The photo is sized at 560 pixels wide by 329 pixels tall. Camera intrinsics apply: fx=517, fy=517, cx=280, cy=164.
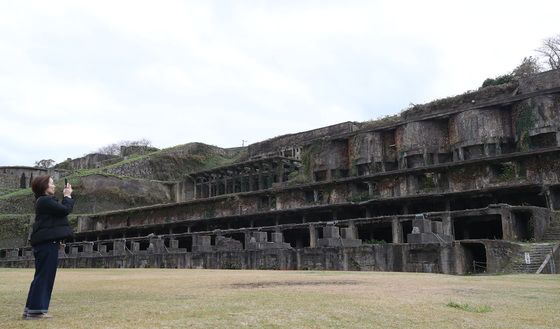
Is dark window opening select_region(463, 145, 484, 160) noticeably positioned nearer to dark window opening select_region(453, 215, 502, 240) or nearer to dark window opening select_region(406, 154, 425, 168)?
dark window opening select_region(406, 154, 425, 168)

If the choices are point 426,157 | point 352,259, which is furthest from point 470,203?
point 352,259

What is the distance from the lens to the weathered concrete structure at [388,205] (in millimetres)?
22688

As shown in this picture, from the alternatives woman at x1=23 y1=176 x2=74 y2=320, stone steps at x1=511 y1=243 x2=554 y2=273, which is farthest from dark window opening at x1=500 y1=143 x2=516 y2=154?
woman at x1=23 y1=176 x2=74 y2=320

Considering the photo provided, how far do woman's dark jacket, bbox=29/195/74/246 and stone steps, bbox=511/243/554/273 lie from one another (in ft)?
58.2

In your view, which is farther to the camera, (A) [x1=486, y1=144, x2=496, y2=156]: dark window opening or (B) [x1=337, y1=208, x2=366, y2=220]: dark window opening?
(A) [x1=486, y1=144, x2=496, y2=156]: dark window opening

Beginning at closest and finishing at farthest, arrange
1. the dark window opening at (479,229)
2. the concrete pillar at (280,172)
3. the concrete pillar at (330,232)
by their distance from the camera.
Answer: the concrete pillar at (330,232)
the dark window opening at (479,229)
the concrete pillar at (280,172)

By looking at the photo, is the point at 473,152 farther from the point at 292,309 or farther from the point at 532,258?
the point at 292,309

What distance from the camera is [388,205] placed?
3631 cm

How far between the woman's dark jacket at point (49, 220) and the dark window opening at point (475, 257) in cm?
1753

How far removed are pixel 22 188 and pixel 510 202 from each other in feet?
214

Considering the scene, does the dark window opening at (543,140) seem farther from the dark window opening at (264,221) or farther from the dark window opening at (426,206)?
the dark window opening at (264,221)

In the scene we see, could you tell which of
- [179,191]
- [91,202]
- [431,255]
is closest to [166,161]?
[179,191]

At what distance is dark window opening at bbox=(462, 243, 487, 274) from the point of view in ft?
68.8

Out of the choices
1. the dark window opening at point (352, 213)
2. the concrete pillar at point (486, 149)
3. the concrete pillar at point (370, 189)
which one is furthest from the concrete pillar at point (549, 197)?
the concrete pillar at point (370, 189)
